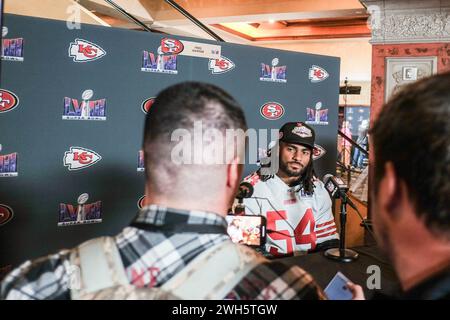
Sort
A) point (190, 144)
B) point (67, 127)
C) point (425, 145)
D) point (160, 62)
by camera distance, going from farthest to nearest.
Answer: point (160, 62)
point (67, 127)
point (190, 144)
point (425, 145)

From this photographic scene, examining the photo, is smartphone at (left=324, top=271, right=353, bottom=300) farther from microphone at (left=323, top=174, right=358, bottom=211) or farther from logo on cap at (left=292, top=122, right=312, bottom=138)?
logo on cap at (left=292, top=122, right=312, bottom=138)

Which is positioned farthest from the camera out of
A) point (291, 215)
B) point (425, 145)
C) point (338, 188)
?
point (291, 215)

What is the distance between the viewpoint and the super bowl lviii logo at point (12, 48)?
2.36 meters

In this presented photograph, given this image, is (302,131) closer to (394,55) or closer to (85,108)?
(85,108)

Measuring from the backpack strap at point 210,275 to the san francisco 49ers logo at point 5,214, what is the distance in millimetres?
1984

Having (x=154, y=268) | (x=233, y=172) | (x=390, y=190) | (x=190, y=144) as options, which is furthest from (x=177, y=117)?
(x=390, y=190)

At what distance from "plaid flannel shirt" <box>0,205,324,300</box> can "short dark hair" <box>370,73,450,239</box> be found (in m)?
0.28

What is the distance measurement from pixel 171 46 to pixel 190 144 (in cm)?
Result: 226

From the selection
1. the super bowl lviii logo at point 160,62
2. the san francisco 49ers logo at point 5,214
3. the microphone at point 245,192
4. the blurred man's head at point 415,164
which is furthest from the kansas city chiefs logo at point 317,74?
the blurred man's head at point 415,164

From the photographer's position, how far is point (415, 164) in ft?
2.14

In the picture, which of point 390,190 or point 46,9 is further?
point 46,9

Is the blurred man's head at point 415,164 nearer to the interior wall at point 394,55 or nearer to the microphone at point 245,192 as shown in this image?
the microphone at point 245,192

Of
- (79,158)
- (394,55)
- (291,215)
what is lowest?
(291,215)

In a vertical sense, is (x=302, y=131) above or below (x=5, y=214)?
above
